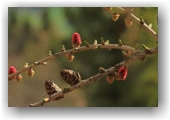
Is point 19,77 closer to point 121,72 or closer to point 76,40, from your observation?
point 76,40

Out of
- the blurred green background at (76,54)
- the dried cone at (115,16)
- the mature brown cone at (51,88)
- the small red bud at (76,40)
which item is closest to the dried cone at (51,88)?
the mature brown cone at (51,88)

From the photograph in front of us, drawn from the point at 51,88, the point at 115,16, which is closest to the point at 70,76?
the point at 51,88

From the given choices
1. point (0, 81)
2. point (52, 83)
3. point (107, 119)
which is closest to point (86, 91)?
point (107, 119)

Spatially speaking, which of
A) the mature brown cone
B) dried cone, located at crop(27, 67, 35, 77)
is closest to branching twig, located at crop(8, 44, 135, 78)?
dried cone, located at crop(27, 67, 35, 77)

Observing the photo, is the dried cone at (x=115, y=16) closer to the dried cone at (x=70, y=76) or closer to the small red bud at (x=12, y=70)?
the dried cone at (x=70, y=76)

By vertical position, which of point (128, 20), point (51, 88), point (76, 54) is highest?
point (128, 20)

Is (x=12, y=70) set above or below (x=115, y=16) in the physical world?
below

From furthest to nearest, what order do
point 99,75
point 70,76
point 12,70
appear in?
point 12,70
point 70,76
point 99,75
